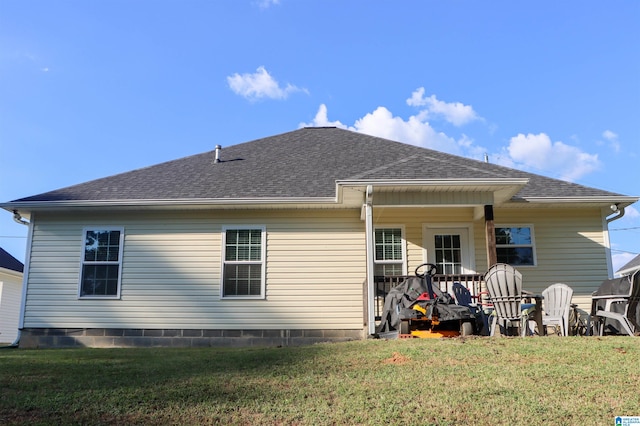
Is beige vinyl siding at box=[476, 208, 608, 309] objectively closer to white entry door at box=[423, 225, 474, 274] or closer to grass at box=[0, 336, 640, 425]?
white entry door at box=[423, 225, 474, 274]

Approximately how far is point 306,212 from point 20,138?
8.85 meters

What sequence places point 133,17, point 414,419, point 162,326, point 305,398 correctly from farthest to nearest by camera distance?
1. point 133,17
2. point 162,326
3. point 305,398
4. point 414,419

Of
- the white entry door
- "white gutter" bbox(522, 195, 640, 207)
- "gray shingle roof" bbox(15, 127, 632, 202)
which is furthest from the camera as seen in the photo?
the white entry door

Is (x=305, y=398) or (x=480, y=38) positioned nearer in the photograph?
(x=305, y=398)

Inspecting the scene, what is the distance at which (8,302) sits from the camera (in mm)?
18469

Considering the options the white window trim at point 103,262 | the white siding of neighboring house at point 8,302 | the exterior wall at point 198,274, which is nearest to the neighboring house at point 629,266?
the exterior wall at point 198,274

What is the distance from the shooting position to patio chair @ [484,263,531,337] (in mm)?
7039

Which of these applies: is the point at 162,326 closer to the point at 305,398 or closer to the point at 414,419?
the point at 305,398

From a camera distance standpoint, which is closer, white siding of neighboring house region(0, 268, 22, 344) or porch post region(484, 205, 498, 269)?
porch post region(484, 205, 498, 269)

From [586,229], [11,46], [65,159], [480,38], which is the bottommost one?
Result: [586,229]

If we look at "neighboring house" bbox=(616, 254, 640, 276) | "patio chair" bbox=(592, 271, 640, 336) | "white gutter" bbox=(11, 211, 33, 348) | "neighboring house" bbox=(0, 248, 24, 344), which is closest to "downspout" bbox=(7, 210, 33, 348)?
"white gutter" bbox=(11, 211, 33, 348)

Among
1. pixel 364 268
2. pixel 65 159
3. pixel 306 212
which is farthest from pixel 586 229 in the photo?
pixel 65 159

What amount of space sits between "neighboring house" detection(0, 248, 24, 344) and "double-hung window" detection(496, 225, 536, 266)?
1619cm

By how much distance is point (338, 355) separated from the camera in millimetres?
5598
